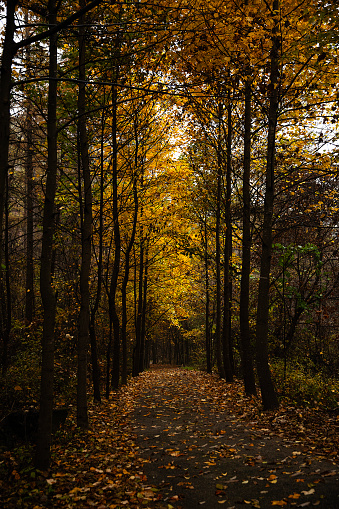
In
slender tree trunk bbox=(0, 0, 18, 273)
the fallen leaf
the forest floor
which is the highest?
slender tree trunk bbox=(0, 0, 18, 273)

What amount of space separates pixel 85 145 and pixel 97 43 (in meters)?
2.43

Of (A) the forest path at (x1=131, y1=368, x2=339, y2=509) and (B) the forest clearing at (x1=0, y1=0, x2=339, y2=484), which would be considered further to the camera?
(B) the forest clearing at (x1=0, y1=0, x2=339, y2=484)

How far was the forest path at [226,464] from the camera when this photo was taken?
4103mm

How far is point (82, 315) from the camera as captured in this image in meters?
7.98

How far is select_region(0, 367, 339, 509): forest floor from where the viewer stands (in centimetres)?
431

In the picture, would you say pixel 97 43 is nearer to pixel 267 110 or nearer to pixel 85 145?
pixel 85 145

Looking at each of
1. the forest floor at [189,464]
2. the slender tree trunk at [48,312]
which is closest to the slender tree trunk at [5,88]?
the slender tree trunk at [48,312]

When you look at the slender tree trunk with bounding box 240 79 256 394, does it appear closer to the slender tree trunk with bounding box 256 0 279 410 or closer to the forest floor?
the forest floor

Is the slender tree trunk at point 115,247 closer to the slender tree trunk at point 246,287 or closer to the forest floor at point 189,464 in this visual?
the forest floor at point 189,464

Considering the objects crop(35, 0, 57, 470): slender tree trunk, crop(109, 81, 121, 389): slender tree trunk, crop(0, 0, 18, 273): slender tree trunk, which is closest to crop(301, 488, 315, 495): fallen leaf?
crop(35, 0, 57, 470): slender tree trunk

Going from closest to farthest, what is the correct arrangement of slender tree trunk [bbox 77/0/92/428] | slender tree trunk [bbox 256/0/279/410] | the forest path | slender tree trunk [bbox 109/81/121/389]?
the forest path < slender tree trunk [bbox 77/0/92/428] < slender tree trunk [bbox 256/0/279/410] < slender tree trunk [bbox 109/81/121/389]

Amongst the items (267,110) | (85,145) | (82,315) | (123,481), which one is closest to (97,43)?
(85,145)

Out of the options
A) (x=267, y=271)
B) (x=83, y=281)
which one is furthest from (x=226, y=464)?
(x=83, y=281)

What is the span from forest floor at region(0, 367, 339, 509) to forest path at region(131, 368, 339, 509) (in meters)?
0.01
